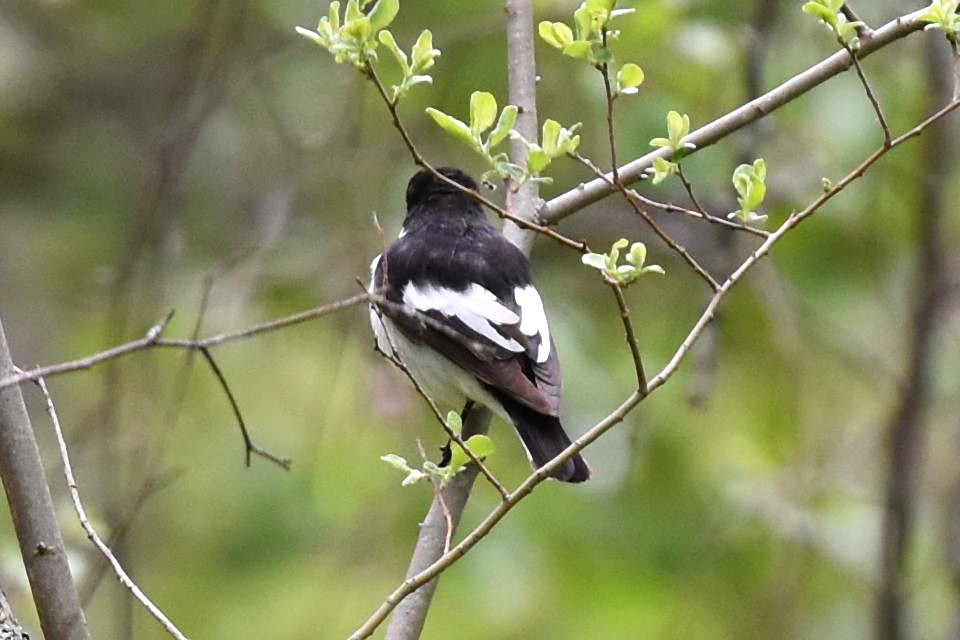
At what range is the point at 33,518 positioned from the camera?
7.20 feet

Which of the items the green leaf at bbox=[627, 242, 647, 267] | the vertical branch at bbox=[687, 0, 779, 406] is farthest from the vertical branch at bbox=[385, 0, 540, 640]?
the vertical branch at bbox=[687, 0, 779, 406]

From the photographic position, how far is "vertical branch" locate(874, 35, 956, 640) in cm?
446

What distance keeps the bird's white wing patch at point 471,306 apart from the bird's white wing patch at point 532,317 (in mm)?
29

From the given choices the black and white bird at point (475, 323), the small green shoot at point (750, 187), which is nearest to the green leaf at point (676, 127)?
the small green shoot at point (750, 187)

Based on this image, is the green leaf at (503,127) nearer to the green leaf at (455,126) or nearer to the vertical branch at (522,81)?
the green leaf at (455,126)

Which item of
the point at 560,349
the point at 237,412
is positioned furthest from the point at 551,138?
the point at 560,349

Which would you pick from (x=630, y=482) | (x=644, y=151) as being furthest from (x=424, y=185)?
(x=630, y=482)

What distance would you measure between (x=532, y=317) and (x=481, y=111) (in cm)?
130

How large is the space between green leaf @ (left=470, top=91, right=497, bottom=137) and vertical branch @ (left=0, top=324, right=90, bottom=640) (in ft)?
2.55

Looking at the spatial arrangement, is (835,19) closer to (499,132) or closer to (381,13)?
(499,132)

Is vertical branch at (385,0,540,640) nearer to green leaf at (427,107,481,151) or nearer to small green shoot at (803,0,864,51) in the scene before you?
green leaf at (427,107,481,151)

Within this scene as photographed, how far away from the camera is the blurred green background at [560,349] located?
466 centimetres

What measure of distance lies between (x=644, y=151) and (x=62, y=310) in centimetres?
319

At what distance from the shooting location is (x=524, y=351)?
11.1 feet
